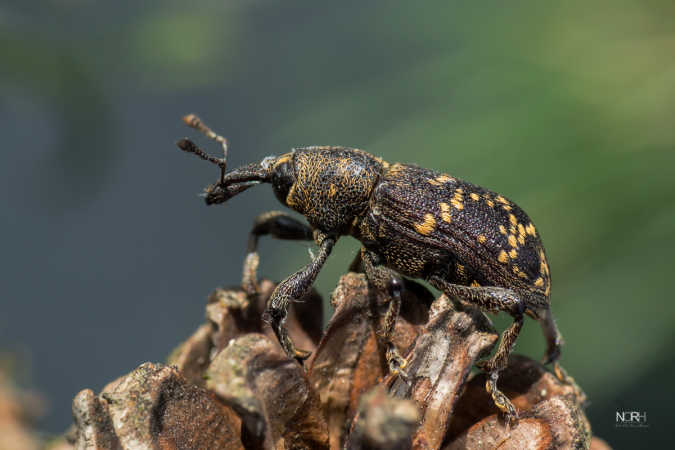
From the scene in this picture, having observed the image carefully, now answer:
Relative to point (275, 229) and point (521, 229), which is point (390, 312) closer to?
point (521, 229)

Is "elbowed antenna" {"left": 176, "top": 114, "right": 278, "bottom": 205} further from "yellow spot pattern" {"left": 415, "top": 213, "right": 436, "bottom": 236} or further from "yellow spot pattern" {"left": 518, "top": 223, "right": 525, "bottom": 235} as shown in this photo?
"yellow spot pattern" {"left": 518, "top": 223, "right": 525, "bottom": 235}

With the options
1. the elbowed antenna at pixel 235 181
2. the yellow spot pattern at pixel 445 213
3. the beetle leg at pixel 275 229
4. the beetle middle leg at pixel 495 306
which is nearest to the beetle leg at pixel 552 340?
the beetle middle leg at pixel 495 306

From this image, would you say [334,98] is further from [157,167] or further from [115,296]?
[115,296]

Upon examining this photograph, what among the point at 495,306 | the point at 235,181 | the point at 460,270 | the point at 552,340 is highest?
the point at 235,181

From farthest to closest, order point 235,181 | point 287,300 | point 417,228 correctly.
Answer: point 235,181 < point 417,228 < point 287,300

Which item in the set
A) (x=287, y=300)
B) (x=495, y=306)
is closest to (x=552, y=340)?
(x=495, y=306)

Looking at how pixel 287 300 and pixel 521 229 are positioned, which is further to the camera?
pixel 521 229

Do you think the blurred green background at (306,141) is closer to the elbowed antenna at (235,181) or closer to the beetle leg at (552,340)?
the beetle leg at (552,340)

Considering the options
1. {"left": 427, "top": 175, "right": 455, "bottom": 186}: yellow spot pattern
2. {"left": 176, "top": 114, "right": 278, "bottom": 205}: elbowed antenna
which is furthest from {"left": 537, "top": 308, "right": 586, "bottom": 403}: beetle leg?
{"left": 176, "top": 114, "right": 278, "bottom": 205}: elbowed antenna
